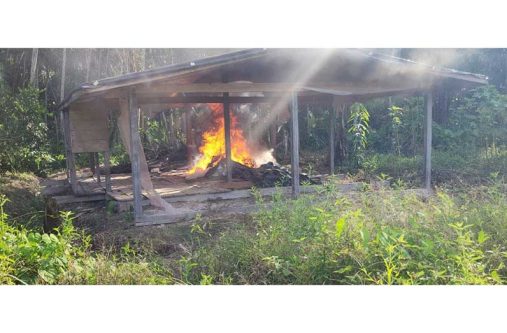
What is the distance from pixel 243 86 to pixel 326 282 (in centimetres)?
544

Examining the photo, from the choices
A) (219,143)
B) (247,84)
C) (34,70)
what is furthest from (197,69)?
(34,70)

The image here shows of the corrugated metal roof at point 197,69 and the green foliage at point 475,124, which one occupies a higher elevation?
the corrugated metal roof at point 197,69

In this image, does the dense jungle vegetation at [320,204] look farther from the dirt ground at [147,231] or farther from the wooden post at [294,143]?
the wooden post at [294,143]

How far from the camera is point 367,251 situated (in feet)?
15.1

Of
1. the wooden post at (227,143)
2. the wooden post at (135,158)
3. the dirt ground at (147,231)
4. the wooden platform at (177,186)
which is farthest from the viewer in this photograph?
the wooden post at (227,143)

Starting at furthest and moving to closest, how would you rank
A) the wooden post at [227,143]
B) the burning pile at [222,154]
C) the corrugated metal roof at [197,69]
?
1. the burning pile at [222,154]
2. the wooden post at [227,143]
3. the corrugated metal roof at [197,69]

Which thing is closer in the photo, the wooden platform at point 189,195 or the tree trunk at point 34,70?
the wooden platform at point 189,195

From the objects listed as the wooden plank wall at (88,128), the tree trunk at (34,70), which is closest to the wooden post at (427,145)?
the wooden plank wall at (88,128)

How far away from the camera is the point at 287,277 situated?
490cm

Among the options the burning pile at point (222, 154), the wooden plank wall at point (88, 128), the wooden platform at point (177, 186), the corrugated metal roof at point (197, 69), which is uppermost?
the corrugated metal roof at point (197, 69)

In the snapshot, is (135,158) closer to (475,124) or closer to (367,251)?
(367,251)

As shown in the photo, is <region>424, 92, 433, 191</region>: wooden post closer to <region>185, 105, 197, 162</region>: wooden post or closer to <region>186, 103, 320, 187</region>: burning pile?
<region>186, 103, 320, 187</region>: burning pile

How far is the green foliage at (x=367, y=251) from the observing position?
14.2ft

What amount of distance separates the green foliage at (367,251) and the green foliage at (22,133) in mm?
11466
